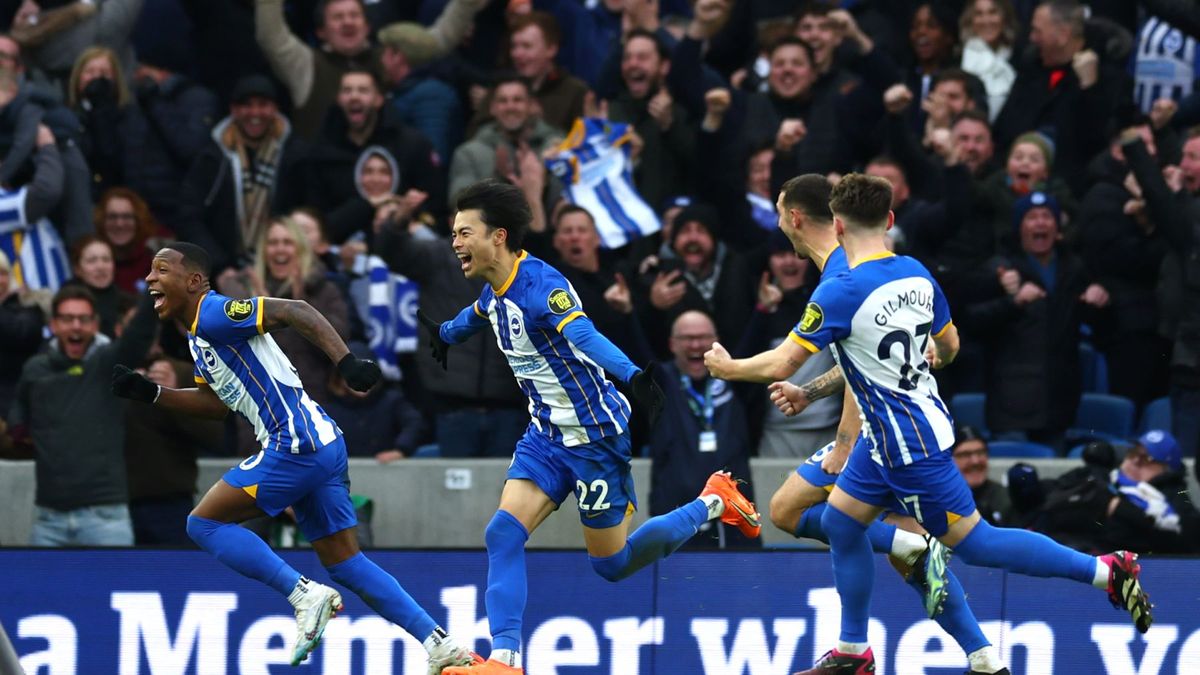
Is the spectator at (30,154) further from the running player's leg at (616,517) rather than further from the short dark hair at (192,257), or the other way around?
the running player's leg at (616,517)

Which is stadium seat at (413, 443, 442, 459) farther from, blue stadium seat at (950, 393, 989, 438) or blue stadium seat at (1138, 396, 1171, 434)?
blue stadium seat at (1138, 396, 1171, 434)

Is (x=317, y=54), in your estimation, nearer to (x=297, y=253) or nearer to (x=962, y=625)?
(x=297, y=253)

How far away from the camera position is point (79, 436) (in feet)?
40.1

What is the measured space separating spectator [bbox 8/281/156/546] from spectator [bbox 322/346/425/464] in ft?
4.45

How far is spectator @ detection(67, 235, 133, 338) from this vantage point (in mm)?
13117

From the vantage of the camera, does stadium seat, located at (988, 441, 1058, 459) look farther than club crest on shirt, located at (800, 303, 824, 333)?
Yes

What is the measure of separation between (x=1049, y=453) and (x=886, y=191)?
4554 mm

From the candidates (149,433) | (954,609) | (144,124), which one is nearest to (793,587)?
(954,609)

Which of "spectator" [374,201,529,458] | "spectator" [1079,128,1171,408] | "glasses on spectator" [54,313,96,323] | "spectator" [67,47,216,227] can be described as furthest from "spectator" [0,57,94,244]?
"spectator" [1079,128,1171,408]

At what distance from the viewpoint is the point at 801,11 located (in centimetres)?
1505

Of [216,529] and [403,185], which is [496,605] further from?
[403,185]

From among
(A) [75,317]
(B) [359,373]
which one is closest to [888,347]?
(B) [359,373]

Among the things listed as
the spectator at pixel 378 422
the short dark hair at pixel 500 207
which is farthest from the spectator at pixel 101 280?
the short dark hair at pixel 500 207

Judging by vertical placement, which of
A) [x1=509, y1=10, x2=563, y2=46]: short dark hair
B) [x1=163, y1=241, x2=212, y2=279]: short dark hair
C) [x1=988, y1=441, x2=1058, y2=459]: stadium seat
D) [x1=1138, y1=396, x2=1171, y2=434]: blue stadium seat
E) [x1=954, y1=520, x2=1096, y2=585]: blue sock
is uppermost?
[x1=509, y1=10, x2=563, y2=46]: short dark hair
